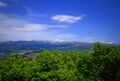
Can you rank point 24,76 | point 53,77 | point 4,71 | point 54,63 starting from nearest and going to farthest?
point 53,77, point 54,63, point 24,76, point 4,71

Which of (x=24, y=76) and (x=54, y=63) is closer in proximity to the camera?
(x=54, y=63)

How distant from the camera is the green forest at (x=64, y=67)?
184 ft

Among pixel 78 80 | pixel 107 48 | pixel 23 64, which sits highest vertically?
pixel 107 48

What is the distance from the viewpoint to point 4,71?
68.1m

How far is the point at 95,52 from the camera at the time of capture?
259 ft

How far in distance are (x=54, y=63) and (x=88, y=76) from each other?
56.8 ft

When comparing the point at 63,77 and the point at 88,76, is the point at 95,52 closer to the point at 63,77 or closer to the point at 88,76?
the point at 88,76

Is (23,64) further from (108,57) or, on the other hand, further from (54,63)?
(108,57)

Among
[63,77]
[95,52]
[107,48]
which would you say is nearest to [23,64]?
[63,77]

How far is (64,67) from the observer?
5947cm

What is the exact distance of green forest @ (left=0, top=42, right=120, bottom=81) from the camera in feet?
184

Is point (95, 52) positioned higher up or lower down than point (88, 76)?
higher up

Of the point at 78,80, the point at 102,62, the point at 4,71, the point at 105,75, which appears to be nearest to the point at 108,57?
the point at 102,62

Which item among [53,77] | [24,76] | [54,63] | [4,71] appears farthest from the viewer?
[4,71]
